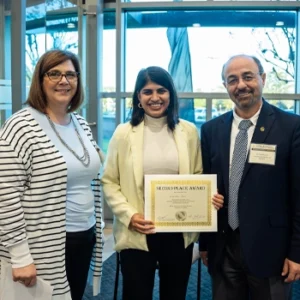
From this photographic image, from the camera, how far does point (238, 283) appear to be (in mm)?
2029

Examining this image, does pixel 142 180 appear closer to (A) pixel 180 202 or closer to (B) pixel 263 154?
(A) pixel 180 202

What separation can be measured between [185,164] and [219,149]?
20 cm

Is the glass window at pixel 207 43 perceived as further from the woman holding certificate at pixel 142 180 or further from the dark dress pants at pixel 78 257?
the dark dress pants at pixel 78 257

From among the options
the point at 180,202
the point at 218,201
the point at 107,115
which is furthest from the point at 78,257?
the point at 107,115

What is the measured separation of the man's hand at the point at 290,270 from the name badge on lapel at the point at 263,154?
50 centimetres

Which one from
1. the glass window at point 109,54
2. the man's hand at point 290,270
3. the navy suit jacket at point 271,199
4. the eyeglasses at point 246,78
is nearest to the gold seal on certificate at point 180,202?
the navy suit jacket at point 271,199

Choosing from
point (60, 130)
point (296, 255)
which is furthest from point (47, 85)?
point (296, 255)

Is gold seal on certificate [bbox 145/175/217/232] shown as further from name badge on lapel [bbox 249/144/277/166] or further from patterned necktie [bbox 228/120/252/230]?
name badge on lapel [bbox 249/144/277/166]

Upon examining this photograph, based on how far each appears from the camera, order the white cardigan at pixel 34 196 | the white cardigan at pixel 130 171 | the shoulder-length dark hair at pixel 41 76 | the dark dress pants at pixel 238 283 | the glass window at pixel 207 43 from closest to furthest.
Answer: the white cardigan at pixel 34 196 < the shoulder-length dark hair at pixel 41 76 < the dark dress pants at pixel 238 283 < the white cardigan at pixel 130 171 < the glass window at pixel 207 43

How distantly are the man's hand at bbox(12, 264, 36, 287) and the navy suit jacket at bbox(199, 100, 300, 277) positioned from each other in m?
0.99

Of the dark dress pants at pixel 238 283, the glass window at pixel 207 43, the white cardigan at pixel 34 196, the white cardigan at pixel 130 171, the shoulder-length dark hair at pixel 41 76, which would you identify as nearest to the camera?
the white cardigan at pixel 34 196

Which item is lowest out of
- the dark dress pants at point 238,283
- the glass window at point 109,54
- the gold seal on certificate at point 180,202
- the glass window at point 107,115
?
the dark dress pants at point 238,283

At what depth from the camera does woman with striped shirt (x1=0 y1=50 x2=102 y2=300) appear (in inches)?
64.2

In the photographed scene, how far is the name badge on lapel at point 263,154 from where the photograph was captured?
1.84 meters
